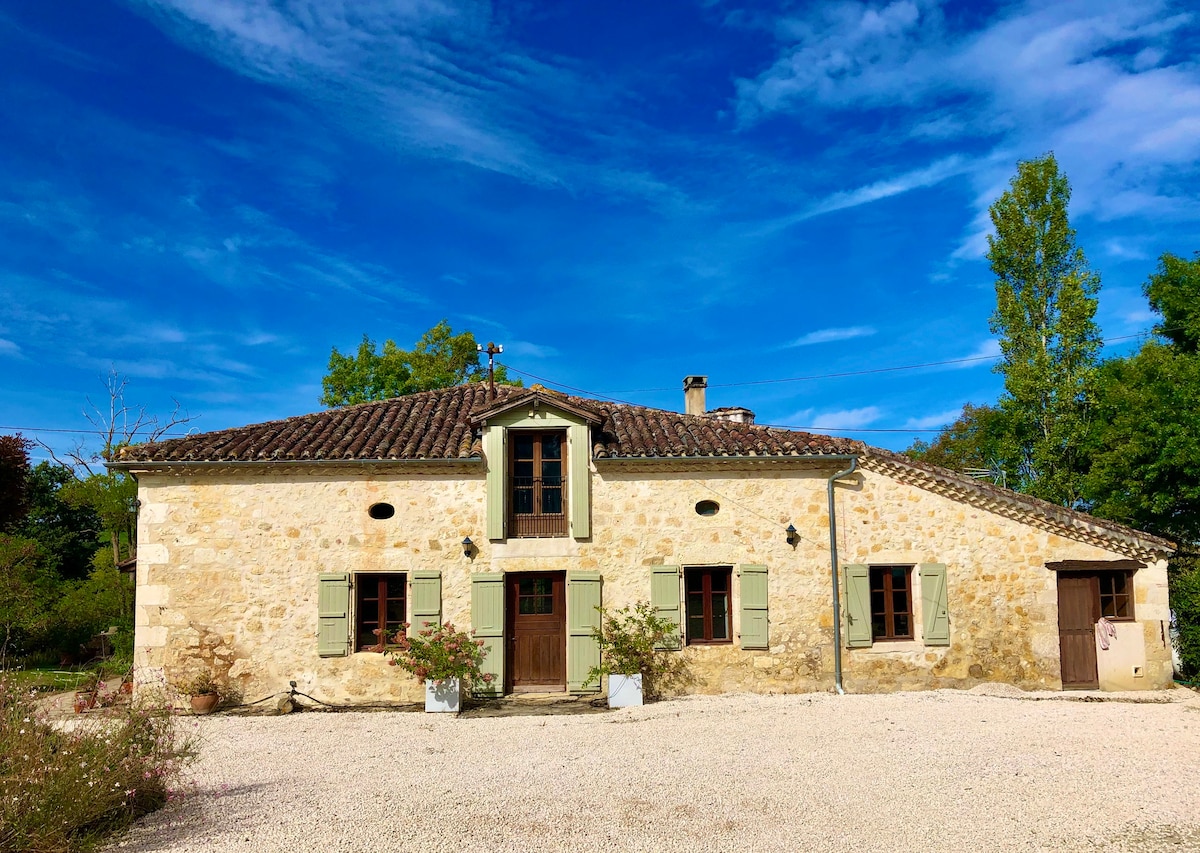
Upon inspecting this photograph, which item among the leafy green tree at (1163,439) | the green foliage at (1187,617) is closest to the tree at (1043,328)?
the leafy green tree at (1163,439)

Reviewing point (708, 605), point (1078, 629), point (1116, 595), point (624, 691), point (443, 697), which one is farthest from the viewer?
point (1116, 595)

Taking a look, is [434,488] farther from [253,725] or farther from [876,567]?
[876,567]

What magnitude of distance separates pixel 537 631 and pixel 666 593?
2129mm

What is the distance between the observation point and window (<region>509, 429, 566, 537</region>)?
12695 mm

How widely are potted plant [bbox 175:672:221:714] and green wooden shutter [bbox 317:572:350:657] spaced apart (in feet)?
5.13

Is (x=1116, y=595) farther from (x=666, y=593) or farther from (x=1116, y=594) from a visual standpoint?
(x=666, y=593)

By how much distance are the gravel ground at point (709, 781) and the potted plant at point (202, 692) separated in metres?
0.73

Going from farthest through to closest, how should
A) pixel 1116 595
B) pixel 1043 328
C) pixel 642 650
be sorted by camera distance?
pixel 1043 328, pixel 1116 595, pixel 642 650

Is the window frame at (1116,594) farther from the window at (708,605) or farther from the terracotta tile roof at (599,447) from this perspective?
the window at (708,605)

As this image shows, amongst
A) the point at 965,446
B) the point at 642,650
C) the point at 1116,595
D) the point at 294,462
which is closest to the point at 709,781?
the point at 642,650

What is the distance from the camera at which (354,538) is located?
12.3 metres

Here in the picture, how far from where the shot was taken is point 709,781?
7898 mm

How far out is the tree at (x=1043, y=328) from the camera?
65.9 ft

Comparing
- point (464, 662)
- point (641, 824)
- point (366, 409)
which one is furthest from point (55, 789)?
point (366, 409)
